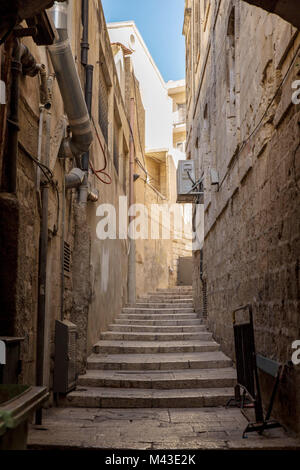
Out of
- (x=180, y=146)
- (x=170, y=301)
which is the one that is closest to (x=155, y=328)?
(x=170, y=301)

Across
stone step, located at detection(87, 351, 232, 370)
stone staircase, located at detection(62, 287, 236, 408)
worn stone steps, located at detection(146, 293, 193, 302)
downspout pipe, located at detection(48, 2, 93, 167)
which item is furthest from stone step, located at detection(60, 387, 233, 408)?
worn stone steps, located at detection(146, 293, 193, 302)

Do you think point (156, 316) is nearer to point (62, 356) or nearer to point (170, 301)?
A: point (170, 301)

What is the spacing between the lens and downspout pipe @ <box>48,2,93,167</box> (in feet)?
17.9

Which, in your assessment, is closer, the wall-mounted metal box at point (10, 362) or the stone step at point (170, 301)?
the wall-mounted metal box at point (10, 362)

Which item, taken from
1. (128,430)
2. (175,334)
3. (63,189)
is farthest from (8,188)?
(175,334)

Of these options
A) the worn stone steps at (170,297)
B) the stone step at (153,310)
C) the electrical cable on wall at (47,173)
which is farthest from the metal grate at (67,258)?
the worn stone steps at (170,297)

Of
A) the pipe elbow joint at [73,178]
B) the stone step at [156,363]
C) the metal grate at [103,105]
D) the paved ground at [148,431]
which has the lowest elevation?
the paved ground at [148,431]

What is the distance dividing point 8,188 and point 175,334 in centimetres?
657

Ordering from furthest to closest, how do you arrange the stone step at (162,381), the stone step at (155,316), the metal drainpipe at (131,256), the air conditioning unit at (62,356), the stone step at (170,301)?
1. the stone step at (170,301)
2. the metal drainpipe at (131,256)
3. the stone step at (155,316)
4. the stone step at (162,381)
5. the air conditioning unit at (62,356)

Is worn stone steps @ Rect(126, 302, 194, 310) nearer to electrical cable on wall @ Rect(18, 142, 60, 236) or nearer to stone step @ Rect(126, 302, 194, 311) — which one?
stone step @ Rect(126, 302, 194, 311)

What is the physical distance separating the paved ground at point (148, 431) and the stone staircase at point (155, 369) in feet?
0.65

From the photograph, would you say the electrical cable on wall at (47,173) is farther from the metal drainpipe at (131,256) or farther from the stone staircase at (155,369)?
the metal drainpipe at (131,256)

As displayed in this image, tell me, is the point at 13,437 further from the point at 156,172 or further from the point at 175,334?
the point at 156,172

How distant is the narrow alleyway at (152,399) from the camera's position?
4.52m
